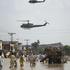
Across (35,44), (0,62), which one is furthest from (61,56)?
(35,44)

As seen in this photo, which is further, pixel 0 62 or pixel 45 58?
pixel 45 58

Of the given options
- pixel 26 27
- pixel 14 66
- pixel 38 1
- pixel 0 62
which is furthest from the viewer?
pixel 26 27

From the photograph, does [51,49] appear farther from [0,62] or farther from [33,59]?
[0,62]

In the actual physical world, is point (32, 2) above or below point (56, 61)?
above

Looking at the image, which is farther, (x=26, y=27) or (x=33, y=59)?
(x=26, y=27)

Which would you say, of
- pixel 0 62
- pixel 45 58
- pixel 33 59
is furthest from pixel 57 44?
pixel 0 62

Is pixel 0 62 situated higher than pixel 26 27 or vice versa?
pixel 26 27

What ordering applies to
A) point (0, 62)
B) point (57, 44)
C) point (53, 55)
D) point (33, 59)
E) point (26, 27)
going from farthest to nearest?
point (26, 27)
point (57, 44)
point (53, 55)
point (33, 59)
point (0, 62)

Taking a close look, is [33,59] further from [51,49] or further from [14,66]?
[51,49]

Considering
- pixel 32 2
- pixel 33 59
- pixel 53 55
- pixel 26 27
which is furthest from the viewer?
pixel 26 27
